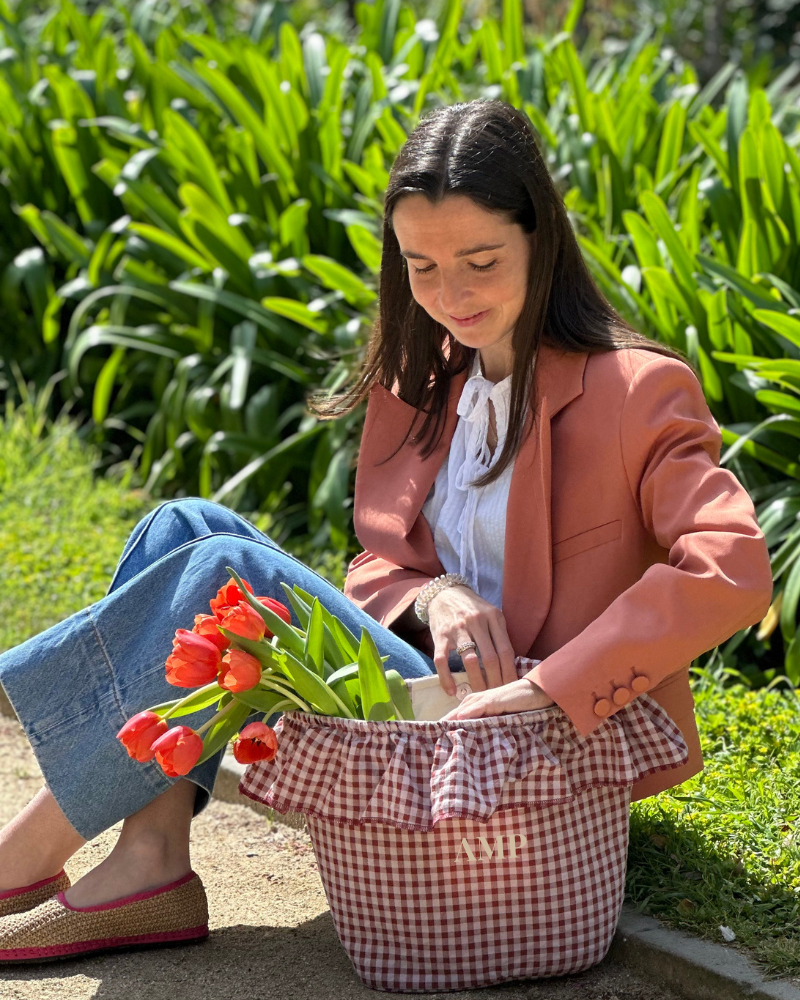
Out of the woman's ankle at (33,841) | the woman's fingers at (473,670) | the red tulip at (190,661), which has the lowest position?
the woman's ankle at (33,841)

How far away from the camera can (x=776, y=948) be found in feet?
6.33

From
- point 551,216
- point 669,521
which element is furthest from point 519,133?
point 669,521

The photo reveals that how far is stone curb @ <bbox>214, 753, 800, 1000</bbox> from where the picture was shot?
1875 mm

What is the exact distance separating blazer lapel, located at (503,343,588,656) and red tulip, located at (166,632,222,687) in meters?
0.55

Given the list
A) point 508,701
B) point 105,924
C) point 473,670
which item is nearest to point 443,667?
point 473,670

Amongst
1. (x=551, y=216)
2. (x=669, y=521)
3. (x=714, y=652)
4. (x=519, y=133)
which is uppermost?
(x=519, y=133)

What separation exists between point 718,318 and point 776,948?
A: 1.72m

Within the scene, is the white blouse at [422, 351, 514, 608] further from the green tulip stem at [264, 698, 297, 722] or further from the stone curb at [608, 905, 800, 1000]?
the stone curb at [608, 905, 800, 1000]

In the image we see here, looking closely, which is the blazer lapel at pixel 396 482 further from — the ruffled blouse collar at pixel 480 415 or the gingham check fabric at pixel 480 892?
the gingham check fabric at pixel 480 892

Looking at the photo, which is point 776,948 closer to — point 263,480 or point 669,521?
point 669,521

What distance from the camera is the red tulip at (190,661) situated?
1710 millimetres

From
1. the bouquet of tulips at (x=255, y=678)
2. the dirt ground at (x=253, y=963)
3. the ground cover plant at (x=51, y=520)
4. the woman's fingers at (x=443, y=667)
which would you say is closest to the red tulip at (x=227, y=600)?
the bouquet of tulips at (x=255, y=678)

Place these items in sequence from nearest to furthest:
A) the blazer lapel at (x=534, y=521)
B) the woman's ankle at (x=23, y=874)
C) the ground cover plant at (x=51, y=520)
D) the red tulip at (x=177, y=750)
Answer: the red tulip at (x=177, y=750) → the blazer lapel at (x=534, y=521) → the woman's ankle at (x=23, y=874) → the ground cover plant at (x=51, y=520)

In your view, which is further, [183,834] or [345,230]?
[345,230]
